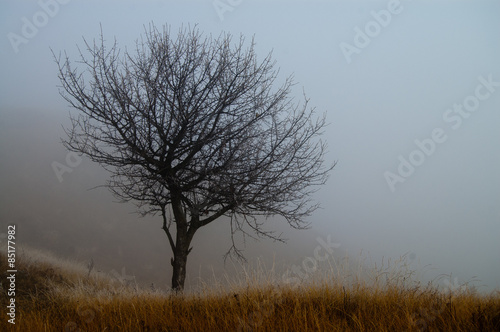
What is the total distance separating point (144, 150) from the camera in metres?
9.65

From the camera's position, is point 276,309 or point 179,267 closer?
point 276,309

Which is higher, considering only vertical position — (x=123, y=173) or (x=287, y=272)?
(x=123, y=173)

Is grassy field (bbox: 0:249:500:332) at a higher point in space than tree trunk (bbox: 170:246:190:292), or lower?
lower

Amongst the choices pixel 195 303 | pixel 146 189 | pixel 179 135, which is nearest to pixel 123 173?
pixel 146 189

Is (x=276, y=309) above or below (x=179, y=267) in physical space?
below

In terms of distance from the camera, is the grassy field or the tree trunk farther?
the tree trunk

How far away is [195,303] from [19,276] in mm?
7593

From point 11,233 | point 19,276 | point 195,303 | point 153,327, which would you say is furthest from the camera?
point 19,276

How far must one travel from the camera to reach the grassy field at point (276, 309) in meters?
5.29

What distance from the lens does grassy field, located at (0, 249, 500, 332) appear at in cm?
529

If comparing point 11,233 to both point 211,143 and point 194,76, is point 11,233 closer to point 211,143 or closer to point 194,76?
point 211,143

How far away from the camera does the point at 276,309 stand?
611 cm

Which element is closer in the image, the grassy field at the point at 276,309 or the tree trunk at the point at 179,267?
the grassy field at the point at 276,309

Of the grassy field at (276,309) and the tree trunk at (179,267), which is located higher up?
the tree trunk at (179,267)
